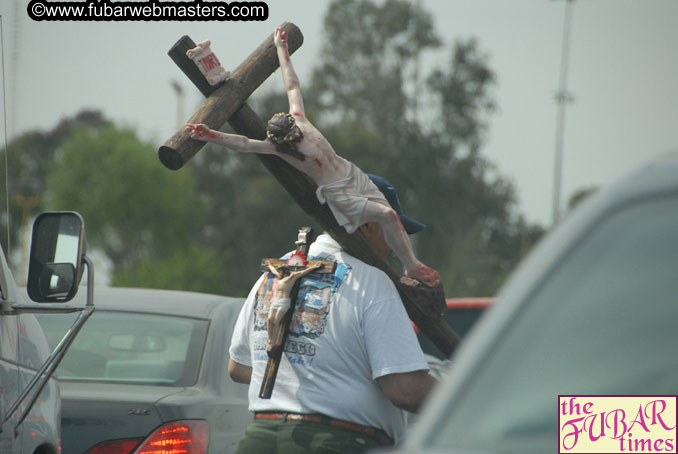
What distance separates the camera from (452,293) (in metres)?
34.5

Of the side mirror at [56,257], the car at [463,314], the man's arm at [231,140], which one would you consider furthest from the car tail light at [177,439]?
the car at [463,314]

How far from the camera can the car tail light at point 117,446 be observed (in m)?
4.25

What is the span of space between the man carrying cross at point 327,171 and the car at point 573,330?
65.8 inches

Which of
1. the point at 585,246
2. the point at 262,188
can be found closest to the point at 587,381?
the point at 585,246

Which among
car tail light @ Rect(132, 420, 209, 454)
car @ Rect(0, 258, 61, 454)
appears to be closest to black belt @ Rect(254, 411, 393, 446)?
car @ Rect(0, 258, 61, 454)

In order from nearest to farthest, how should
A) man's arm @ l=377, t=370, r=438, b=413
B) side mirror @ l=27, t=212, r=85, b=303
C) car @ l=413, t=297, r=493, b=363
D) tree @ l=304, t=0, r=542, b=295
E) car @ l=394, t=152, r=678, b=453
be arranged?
car @ l=394, t=152, r=678, b=453, man's arm @ l=377, t=370, r=438, b=413, side mirror @ l=27, t=212, r=85, b=303, car @ l=413, t=297, r=493, b=363, tree @ l=304, t=0, r=542, b=295

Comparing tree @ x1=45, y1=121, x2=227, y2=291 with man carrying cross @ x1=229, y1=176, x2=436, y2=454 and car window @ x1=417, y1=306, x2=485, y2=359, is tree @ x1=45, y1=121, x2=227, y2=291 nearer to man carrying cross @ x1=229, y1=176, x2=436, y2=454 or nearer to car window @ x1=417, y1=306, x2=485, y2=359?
car window @ x1=417, y1=306, x2=485, y2=359

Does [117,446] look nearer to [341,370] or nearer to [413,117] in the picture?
[341,370]

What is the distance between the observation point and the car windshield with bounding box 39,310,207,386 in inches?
192

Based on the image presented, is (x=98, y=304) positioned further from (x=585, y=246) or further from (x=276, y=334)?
(x=585, y=246)

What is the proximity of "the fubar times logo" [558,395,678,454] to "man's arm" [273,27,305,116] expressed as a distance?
198 cm

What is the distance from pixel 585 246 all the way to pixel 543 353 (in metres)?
0.18

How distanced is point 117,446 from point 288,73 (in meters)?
1.74

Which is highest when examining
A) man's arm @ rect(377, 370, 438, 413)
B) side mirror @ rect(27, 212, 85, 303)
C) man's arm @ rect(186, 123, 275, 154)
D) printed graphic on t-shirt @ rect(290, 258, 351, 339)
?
man's arm @ rect(186, 123, 275, 154)
